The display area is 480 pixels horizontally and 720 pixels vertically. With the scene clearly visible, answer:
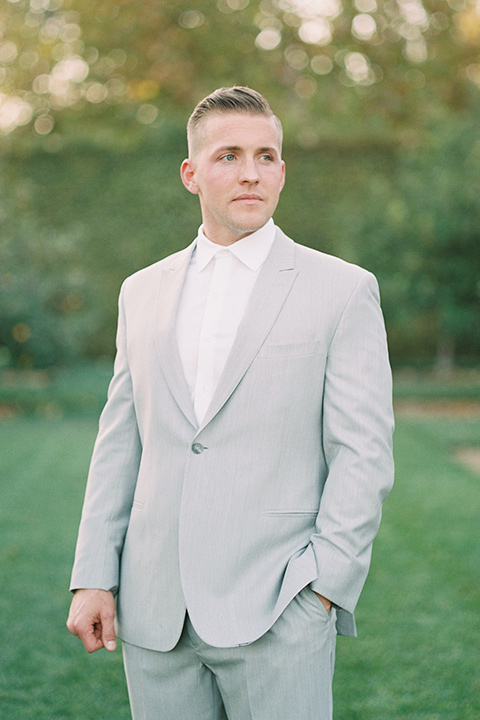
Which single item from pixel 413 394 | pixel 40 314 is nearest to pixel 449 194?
pixel 413 394

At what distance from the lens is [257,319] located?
6.30 ft

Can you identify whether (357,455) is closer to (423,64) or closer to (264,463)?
(264,463)

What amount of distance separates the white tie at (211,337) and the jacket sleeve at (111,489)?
0.90 feet

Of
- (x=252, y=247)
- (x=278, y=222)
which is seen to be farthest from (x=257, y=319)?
(x=278, y=222)

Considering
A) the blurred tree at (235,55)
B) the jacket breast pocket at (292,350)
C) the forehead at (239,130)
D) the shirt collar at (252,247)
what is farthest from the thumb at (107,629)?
the blurred tree at (235,55)

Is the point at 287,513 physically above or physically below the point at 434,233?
below

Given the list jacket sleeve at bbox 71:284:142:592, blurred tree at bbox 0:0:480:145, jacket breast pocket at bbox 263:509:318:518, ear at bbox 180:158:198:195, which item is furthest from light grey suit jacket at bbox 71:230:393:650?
blurred tree at bbox 0:0:480:145

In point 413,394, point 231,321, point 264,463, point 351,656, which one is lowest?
point 413,394

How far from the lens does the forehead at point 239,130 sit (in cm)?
194

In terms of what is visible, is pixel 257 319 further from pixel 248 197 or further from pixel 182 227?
pixel 182 227

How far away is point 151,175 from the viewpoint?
15.4m

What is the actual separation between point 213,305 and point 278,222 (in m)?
13.7

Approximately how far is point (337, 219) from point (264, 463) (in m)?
13.6

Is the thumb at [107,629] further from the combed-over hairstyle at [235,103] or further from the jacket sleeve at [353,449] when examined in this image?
the combed-over hairstyle at [235,103]
